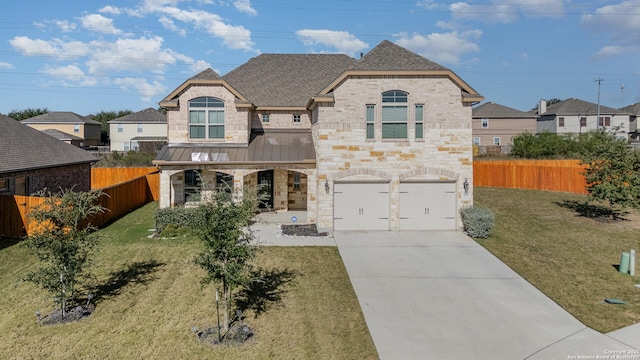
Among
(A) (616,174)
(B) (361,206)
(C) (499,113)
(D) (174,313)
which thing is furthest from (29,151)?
(C) (499,113)

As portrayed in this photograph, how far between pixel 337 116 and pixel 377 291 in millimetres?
9259

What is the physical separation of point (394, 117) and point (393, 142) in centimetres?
114

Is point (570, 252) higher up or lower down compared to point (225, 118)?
lower down

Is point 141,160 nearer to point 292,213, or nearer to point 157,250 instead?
point 292,213

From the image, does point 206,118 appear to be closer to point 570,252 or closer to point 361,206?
point 361,206

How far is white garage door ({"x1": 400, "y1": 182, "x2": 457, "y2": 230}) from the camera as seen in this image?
19312mm

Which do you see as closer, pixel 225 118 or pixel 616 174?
pixel 616 174

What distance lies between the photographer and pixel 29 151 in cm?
2122

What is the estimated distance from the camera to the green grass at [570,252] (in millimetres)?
11070

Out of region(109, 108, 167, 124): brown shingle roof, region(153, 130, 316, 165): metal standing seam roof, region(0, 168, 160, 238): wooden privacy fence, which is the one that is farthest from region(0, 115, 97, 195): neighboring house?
region(109, 108, 167, 124): brown shingle roof

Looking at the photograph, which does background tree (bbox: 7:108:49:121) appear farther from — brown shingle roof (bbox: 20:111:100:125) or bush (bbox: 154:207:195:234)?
bush (bbox: 154:207:195:234)

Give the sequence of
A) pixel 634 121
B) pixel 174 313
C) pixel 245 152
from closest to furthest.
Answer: pixel 174 313
pixel 245 152
pixel 634 121

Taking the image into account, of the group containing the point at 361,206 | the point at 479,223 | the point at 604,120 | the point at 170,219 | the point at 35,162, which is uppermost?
the point at 604,120

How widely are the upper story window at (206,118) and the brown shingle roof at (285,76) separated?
291 cm
